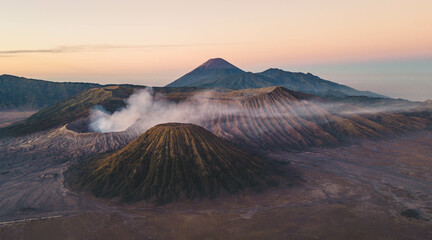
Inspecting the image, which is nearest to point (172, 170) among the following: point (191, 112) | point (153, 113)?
point (153, 113)

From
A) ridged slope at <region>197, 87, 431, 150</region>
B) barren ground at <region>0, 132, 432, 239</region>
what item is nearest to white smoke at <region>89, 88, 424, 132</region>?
ridged slope at <region>197, 87, 431, 150</region>

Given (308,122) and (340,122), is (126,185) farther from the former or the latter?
(340,122)

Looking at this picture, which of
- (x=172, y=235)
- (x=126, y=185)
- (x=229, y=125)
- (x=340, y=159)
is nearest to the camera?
(x=172, y=235)

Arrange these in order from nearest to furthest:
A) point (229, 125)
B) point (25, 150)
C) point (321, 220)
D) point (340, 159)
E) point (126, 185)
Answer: point (321, 220), point (126, 185), point (340, 159), point (25, 150), point (229, 125)

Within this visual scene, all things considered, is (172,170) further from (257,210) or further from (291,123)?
(291,123)

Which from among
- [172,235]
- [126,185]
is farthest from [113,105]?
[172,235]

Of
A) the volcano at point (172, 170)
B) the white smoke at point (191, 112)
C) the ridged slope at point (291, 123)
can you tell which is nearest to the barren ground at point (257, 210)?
the volcano at point (172, 170)

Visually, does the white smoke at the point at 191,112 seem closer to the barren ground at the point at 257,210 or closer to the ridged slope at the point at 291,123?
the ridged slope at the point at 291,123
